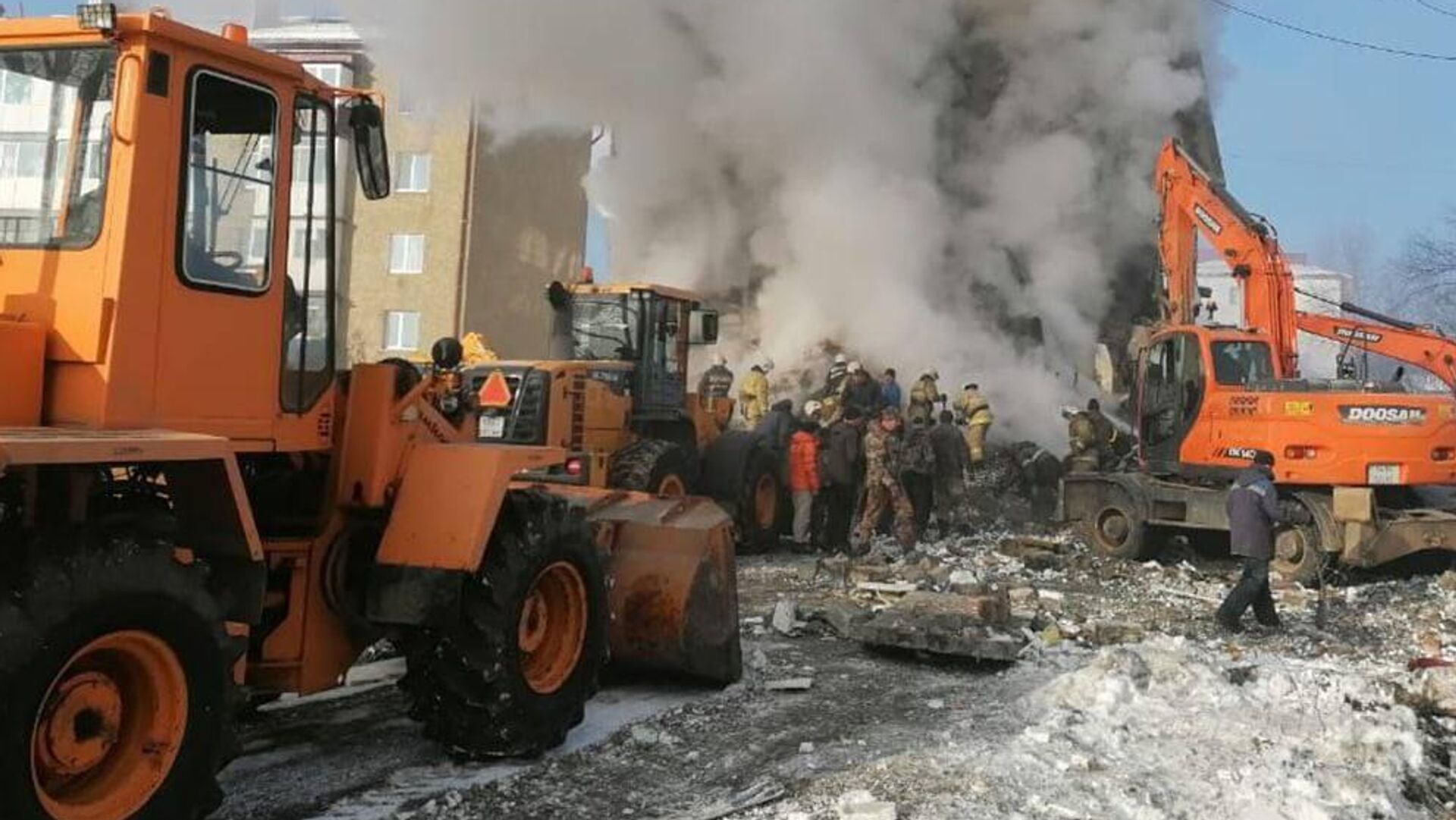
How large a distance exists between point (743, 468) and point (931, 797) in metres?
8.36

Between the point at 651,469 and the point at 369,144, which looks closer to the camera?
the point at 369,144

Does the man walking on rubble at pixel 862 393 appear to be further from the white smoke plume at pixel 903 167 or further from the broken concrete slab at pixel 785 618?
the broken concrete slab at pixel 785 618

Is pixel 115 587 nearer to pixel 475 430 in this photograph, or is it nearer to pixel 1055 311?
pixel 475 430

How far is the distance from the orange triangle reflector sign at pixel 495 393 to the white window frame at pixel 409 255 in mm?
24372

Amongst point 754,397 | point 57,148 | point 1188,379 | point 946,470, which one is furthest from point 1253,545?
point 754,397

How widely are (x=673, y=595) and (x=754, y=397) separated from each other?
38.5 ft

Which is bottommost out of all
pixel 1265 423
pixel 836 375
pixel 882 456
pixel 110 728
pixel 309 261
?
pixel 110 728

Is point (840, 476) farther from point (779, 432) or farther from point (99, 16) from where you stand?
point (99, 16)

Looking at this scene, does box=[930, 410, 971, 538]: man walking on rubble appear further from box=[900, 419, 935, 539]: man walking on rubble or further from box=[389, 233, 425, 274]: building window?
box=[389, 233, 425, 274]: building window

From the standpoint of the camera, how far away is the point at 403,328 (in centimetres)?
3422

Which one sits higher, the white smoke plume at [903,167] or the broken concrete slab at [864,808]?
the white smoke plume at [903,167]

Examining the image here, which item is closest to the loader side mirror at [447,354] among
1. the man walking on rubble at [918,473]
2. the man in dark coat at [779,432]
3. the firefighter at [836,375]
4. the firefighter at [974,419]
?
the man in dark coat at [779,432]

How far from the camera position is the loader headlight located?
4.04 m

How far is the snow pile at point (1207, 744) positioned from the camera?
5.22 metres
